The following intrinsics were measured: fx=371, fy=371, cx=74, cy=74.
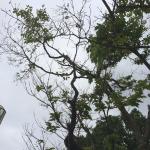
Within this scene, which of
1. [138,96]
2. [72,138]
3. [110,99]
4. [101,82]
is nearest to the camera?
[72,138]

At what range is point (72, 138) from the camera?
31.4ft

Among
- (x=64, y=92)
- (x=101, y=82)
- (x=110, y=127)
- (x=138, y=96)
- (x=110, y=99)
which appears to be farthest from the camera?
(x=64, y=92)

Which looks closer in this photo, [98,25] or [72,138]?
[72,138]

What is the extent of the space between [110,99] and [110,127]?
3020mm

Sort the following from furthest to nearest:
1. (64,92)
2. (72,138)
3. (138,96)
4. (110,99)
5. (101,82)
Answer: (64,92) < (101,82) < (110,99) < (138,96) < (72,138)

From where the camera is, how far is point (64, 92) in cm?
1575

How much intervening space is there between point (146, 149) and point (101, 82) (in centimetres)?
374

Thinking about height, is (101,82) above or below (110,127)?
above

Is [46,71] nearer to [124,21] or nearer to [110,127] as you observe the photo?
[110,127]

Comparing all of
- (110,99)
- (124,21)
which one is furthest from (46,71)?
(124,21)

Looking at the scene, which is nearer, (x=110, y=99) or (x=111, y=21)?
(x=111, y=21)

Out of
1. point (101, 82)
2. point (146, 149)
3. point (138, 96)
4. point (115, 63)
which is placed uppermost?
point (115, 63)

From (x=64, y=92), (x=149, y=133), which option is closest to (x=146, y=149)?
(x=149, y=133)

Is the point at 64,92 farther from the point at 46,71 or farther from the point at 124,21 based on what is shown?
the point at 124,21
